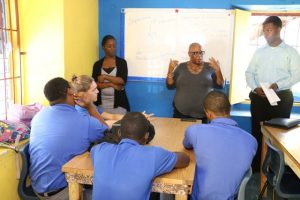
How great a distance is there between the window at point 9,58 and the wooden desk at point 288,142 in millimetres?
2443

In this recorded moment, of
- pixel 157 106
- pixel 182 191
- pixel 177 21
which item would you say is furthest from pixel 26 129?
pixel 177 21

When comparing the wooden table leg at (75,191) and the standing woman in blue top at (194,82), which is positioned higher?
the standing woman in blue top at (194,82)

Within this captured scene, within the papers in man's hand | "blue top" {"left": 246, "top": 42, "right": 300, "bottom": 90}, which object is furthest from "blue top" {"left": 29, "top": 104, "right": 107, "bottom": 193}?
"blue top" {"left": 246, "top": 42, "right": 300, "bottom": 90}

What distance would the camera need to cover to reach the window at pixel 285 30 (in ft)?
13.6

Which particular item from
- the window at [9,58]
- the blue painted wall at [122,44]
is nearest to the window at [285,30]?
the blue painted wall at [122,44]

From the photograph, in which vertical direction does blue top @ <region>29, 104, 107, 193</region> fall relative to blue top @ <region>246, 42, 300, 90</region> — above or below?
below

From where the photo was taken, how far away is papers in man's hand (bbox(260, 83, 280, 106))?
10.6 feet

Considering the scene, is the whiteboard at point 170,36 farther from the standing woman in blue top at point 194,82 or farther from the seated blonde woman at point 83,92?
the seated blonde woman at point 83,92

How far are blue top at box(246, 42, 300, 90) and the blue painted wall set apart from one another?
0.56 metres

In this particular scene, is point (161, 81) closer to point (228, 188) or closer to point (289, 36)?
point (289, 36)

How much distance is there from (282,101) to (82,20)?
8.19 feet

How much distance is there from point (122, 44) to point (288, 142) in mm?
2493

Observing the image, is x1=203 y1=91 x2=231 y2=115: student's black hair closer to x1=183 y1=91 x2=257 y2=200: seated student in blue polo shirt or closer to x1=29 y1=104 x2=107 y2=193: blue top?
x1=183 y1=91 x2=257 y2=200: seated student in blue polo shirt

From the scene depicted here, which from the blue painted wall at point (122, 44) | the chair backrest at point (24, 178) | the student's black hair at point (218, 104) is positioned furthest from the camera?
the blue painted wall at point (122, 44)
